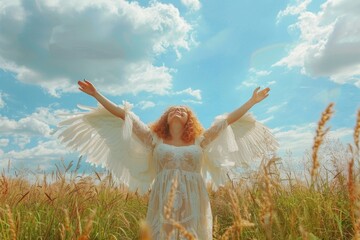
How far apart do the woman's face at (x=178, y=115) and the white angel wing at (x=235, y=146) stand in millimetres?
391

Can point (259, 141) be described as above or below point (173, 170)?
above

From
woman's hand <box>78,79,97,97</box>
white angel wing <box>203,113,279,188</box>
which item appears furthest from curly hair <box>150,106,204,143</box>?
woman's hand <box>78,79,97,97</box>

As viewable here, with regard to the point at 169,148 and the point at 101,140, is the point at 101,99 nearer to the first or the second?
the point at 101,140

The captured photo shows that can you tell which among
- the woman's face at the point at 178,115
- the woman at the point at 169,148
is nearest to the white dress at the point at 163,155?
the woman at the point at 169,148

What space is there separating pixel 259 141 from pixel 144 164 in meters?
1.62

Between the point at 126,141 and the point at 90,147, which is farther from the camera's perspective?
the point at 90,147

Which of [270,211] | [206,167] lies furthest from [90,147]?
[270,211]

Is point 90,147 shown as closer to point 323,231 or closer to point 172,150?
point 172,150

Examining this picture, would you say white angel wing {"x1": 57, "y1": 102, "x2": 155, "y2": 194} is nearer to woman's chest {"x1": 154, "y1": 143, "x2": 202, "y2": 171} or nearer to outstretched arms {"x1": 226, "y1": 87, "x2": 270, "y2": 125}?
woman's chest {"x1": 154, "y1": 143, "x2": 202, "y2": 171}

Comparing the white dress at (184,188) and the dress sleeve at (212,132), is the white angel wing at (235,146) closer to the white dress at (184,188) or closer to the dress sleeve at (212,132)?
the dress sleeve at (212,132)

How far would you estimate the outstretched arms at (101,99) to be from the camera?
174 inches

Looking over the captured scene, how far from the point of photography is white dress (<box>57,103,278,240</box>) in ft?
13.7

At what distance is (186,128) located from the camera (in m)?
4.57

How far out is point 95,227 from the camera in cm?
388
